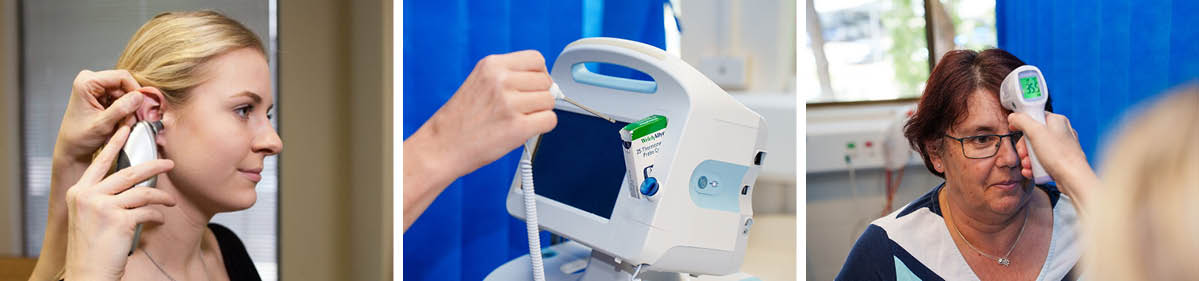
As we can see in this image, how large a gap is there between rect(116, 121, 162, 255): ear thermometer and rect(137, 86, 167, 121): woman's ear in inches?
0.6

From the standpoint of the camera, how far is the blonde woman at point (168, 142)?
1394mm

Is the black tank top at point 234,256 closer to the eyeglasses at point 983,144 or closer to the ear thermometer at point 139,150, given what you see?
the ear thermometer at point 139,150

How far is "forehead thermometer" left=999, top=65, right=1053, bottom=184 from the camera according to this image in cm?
167

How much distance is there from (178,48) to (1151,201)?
196 cm

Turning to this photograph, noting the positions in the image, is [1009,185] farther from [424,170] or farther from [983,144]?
[424,170]

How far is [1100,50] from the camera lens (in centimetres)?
175

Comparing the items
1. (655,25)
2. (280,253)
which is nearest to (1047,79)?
(655,25)

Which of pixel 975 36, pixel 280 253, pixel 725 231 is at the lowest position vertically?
pixel 280 253

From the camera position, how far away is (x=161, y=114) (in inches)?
57.8

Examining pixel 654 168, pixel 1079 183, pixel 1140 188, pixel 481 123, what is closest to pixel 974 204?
pixel 1079 183

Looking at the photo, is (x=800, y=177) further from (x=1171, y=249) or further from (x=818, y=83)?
(x=1171, y=249)

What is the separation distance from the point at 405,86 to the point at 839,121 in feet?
3.16

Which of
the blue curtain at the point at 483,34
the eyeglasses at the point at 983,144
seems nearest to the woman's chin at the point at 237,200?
the blue curtain at the point at 483,34

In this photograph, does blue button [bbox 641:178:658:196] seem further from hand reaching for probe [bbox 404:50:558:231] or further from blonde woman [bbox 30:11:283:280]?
blonde woman [bbox 30:11:283:280]
